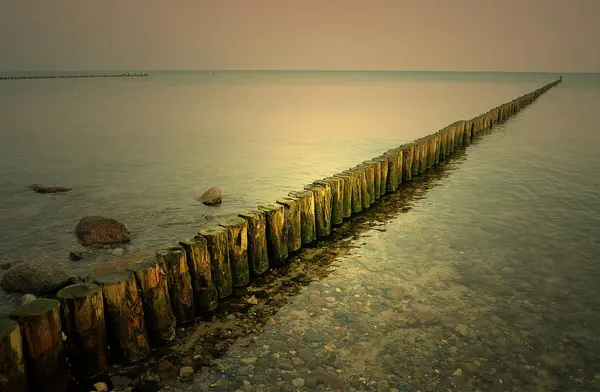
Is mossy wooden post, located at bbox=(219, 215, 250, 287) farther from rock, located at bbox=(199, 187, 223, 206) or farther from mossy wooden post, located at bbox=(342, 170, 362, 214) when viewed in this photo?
rock, located at bbox=(199, 187, 223, 206)

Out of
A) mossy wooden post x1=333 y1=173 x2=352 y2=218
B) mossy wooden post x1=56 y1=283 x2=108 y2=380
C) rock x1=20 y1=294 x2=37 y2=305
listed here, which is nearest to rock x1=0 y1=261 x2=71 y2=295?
rock x1=20 y1=294 x2=37 y2=305

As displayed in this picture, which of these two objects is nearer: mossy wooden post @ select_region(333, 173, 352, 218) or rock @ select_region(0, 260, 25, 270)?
rock @ select_region(0, 260, 25, 270)

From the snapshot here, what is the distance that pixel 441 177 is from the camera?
13.5 meters

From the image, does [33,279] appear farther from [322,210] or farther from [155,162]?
[155,162]

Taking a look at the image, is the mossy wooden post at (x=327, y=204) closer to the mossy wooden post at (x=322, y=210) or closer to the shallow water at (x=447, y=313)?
the mossy wooden post at (x=322, y=210)

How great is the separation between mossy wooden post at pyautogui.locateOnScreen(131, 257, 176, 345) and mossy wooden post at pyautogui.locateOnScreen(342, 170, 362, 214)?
5044 millimetres

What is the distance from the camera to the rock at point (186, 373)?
4.36 metres

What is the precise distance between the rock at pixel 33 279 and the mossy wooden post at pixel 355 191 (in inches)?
220

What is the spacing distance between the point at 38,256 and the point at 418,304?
6.64m

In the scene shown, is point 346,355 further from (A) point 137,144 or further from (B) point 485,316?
(A) point 137,144

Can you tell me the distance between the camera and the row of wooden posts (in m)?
3.79

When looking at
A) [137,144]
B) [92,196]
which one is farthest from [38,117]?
[92,196]

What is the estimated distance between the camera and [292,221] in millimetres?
7016

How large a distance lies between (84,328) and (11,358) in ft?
2.23
